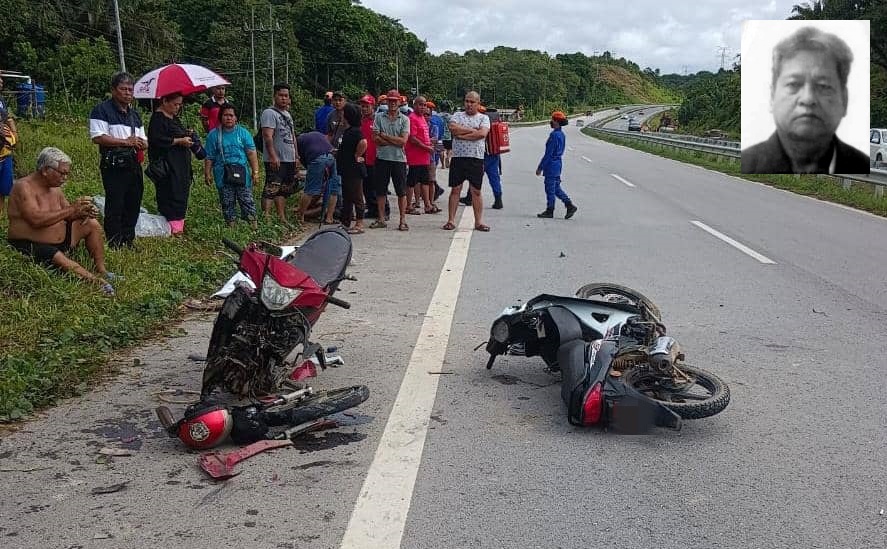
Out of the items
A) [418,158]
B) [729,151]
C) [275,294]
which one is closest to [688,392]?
[275,294]

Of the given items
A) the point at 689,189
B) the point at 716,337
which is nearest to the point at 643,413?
the point at 716,337

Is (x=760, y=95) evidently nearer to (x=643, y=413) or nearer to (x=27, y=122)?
(x=643, y=413)

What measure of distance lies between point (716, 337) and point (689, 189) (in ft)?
40.2

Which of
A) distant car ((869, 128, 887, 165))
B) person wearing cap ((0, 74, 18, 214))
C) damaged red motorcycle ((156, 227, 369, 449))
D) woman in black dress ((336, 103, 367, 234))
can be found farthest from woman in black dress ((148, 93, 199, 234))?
distant car ((869, 128, 887, 165))

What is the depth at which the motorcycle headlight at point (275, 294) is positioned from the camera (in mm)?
3947

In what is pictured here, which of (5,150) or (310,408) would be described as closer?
(310,408)

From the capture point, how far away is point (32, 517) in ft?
10.2

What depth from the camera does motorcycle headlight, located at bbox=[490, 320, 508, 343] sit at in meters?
4.65

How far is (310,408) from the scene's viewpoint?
392cm

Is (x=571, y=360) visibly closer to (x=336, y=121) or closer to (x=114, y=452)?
(x=114, y=452)

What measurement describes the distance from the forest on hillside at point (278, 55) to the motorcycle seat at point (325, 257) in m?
17.5

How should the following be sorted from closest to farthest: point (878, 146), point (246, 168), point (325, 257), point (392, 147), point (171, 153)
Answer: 1. point (325, 257)
2. point (171, 153)
3. point (246, 168)
4. point (392, 147)
5. point (878, 146)

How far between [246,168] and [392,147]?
209 cm

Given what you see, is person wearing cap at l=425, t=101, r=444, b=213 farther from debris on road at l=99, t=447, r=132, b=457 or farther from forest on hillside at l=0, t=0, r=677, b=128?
forest on hillside at l=0, t=0, r=677, b=128
